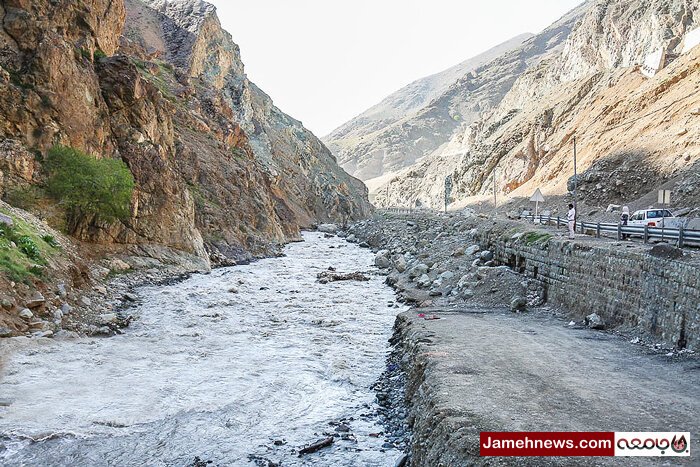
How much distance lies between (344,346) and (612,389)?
886cm

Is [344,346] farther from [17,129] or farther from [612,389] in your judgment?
[17,129]

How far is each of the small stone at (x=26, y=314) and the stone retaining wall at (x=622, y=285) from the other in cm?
1744

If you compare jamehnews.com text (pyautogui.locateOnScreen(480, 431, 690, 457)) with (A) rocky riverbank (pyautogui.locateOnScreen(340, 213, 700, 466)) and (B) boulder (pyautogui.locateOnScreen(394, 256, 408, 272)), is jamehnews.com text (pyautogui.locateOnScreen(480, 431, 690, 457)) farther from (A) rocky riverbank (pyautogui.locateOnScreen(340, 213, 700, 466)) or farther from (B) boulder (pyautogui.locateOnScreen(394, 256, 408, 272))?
(B) boulder (pyautogui.locateOnScreen(394, 256, 408, 272))

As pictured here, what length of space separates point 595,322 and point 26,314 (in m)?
17.3

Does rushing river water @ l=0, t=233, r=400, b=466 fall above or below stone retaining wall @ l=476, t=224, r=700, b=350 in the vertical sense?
below

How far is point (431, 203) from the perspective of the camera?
144 metres

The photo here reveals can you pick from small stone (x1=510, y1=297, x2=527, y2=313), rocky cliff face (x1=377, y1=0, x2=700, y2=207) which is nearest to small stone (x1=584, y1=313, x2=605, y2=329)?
small stone (x1=510, y1=297, x2=527, y2=313)

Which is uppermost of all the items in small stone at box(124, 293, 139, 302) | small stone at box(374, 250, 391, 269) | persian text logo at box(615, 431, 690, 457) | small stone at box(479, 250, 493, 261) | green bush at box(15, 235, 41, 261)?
green bush at box(15, 235, 41, 261)

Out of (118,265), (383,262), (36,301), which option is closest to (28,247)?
(36,301)

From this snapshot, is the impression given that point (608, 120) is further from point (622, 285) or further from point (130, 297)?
point (130, 297)

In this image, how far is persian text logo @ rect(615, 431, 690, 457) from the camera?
255 inches

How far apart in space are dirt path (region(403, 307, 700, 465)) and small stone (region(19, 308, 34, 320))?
38.7 feet

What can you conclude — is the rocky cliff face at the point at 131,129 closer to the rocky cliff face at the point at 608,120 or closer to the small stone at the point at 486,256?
the small stone at the point at 486,256

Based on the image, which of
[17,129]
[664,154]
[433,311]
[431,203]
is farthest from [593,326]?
[431,203]
